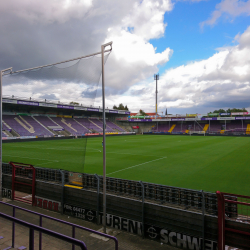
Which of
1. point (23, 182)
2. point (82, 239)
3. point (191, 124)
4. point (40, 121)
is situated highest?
point (40, 121)

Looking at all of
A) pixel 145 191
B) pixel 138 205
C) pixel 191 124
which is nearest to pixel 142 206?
pixel 138 205

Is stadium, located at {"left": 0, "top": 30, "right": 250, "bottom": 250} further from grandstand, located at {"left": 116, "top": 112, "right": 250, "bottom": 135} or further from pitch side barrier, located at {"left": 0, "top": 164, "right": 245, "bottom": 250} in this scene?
grandstand, located at {"left": 116, "top": 112, "right": 250, "bottom": 135}

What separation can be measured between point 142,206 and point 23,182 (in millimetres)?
5742

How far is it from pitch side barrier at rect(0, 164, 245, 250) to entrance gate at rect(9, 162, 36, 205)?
403 mm

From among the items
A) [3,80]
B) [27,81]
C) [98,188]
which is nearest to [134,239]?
[98,188]

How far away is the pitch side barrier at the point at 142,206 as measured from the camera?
5.34 m

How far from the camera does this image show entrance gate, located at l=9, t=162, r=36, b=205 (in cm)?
865

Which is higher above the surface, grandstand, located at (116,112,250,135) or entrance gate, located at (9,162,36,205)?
grandstand, located at (116,112,250,135)

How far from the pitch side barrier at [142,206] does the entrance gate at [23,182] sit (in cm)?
40

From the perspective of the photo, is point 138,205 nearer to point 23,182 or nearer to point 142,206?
point 142,206

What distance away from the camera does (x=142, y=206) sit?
6137mm

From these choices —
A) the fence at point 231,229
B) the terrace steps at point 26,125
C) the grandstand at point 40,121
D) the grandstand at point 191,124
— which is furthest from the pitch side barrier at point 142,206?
the grandstand at point 191,124

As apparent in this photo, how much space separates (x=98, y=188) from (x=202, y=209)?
3308 millimetres

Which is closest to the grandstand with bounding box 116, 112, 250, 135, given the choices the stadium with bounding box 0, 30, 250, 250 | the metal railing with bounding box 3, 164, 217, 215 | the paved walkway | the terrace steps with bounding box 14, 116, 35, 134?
the terrace steps with bounding box 14, 116, 35, 134
